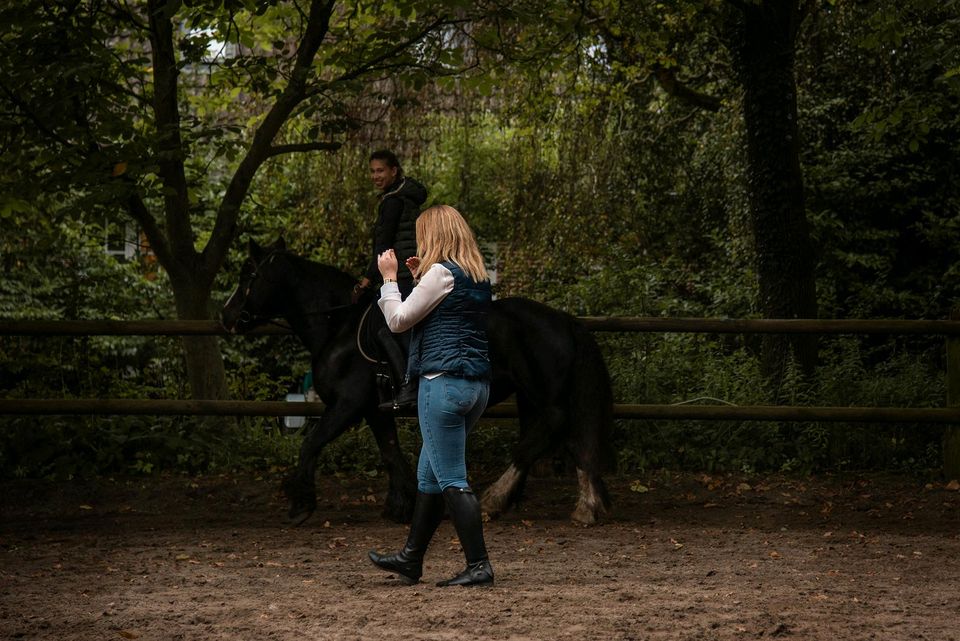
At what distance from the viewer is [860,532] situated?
7785mm

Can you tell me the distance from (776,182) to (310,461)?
5411mm

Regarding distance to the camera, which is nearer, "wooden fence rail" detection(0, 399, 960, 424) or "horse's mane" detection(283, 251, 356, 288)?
"horse's mane" detection(283, 251, 356, 288)

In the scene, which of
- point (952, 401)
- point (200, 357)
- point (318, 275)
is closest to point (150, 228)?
point (200, 357)

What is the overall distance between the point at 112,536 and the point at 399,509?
189 centimetres

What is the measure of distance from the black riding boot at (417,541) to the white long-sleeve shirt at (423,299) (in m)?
0.88

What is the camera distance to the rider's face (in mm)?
7600

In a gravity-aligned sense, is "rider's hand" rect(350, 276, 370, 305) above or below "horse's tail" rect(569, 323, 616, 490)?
above

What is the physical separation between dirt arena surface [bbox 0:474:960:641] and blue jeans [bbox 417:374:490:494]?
0.58m

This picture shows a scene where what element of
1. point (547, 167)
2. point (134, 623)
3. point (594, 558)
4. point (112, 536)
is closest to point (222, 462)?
point (112, 536)

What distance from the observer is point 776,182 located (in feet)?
35.9

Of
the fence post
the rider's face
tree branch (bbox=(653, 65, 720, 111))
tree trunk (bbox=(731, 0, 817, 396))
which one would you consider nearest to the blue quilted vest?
the rider's face

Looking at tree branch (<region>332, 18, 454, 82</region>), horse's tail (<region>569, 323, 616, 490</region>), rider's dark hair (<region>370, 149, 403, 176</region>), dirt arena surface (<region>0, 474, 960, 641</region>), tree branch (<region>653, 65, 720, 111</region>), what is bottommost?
dirt arena surface (<region>0, 474, 960, 641</region>)

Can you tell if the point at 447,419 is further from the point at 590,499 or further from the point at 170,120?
the point at 170,120

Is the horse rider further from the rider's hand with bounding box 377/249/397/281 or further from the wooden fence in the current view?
the rider's hand with bounding box 377/249/397/281
